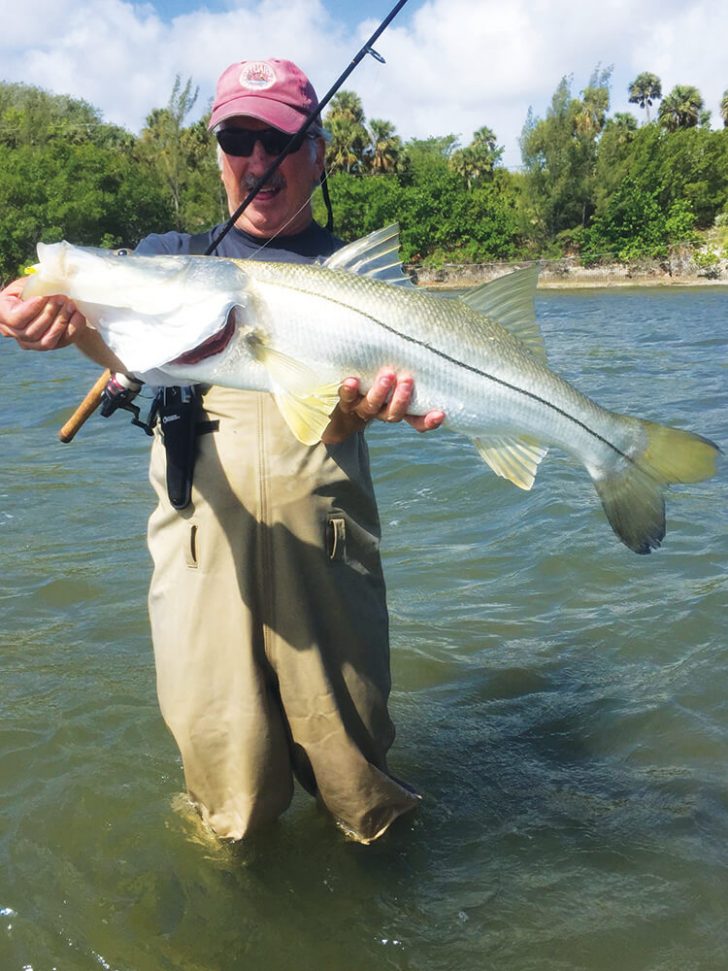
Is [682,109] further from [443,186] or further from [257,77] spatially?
[257,77]

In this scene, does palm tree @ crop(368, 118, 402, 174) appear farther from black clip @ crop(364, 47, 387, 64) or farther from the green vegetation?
black clip @ crop(364, 47, 387, 64)

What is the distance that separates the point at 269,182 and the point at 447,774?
2.58m

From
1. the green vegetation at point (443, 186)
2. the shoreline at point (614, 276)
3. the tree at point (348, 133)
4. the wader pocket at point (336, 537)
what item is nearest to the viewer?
the wader pocket at point (336, 537)

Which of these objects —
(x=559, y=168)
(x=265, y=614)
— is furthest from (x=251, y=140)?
(x=559, y=168)

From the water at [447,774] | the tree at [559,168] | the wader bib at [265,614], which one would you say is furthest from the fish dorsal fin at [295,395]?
the tree at [559,168]

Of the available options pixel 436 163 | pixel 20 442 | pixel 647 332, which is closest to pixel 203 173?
pixel 436 163

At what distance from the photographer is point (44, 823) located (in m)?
3.56

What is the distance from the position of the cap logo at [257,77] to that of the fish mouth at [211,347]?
1.03 metres

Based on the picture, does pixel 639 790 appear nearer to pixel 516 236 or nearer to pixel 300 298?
pixel 300 298

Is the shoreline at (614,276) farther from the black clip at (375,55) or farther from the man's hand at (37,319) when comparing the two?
the man's hand at (37,319)

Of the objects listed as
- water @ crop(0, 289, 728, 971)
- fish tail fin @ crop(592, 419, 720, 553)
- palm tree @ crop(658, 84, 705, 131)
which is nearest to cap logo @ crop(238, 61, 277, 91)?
fish tail fin @ crop(592, 419, 720, 553)

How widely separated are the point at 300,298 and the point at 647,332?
20.6 metres

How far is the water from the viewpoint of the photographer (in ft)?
9.75

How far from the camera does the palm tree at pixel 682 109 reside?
66.0m
